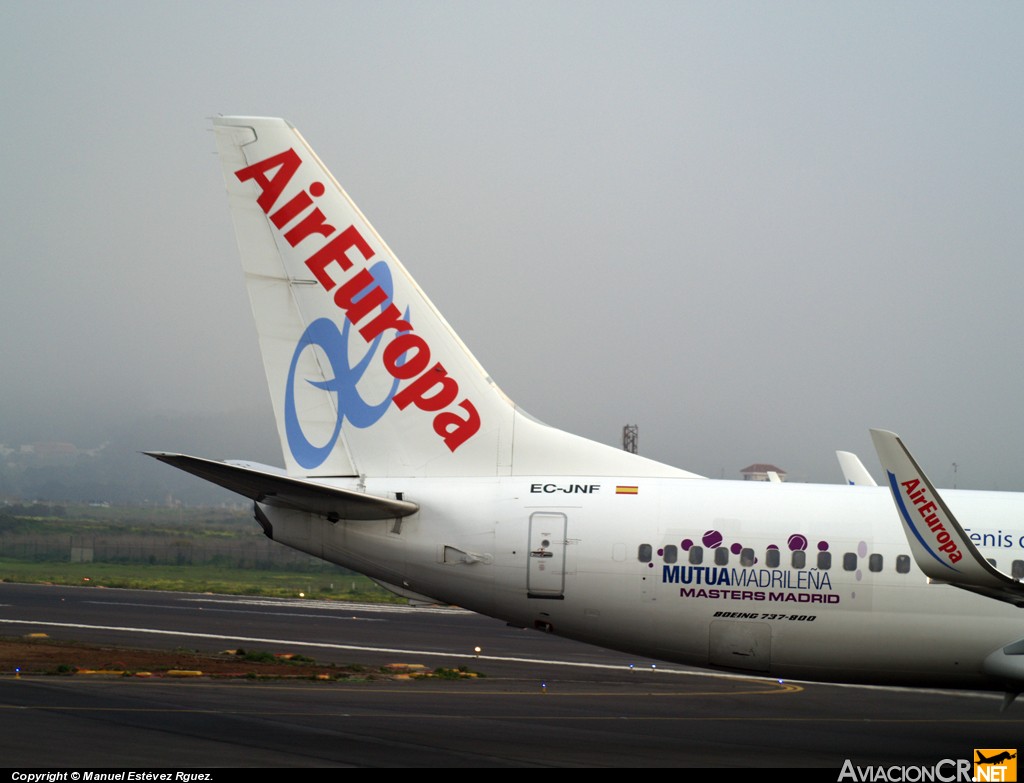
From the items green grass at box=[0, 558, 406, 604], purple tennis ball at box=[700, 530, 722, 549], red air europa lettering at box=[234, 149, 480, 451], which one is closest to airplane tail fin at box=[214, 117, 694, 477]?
red air europa lettering at box=[234, 149, 480, 451]

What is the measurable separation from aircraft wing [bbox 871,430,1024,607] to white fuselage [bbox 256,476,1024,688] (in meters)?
2.07

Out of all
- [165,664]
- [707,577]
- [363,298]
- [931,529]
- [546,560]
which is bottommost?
[165,664]

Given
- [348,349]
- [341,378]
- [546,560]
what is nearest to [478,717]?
[546,560]

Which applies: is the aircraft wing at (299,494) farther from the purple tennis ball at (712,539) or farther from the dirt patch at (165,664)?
the dirt patch at (165,664)

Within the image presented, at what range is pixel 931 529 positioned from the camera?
54.7 ft

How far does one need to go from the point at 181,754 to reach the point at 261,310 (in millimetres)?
7658

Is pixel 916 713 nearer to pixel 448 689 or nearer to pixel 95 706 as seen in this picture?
pixel 448 689

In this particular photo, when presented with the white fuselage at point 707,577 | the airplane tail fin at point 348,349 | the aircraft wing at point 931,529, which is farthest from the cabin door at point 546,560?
the aircraft wing at point 931,529

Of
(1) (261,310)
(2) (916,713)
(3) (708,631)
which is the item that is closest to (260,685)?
(1) (261,310)

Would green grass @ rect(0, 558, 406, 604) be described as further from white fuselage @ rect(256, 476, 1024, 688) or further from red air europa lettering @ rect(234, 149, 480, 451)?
white fuselage @ rect(256, 476, 1024, 688)

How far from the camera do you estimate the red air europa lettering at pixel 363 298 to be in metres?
20.2

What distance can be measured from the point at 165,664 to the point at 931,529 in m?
18.0

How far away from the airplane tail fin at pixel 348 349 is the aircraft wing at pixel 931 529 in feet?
15.7

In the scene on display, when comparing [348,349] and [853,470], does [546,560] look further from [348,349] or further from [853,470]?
[853,470]
